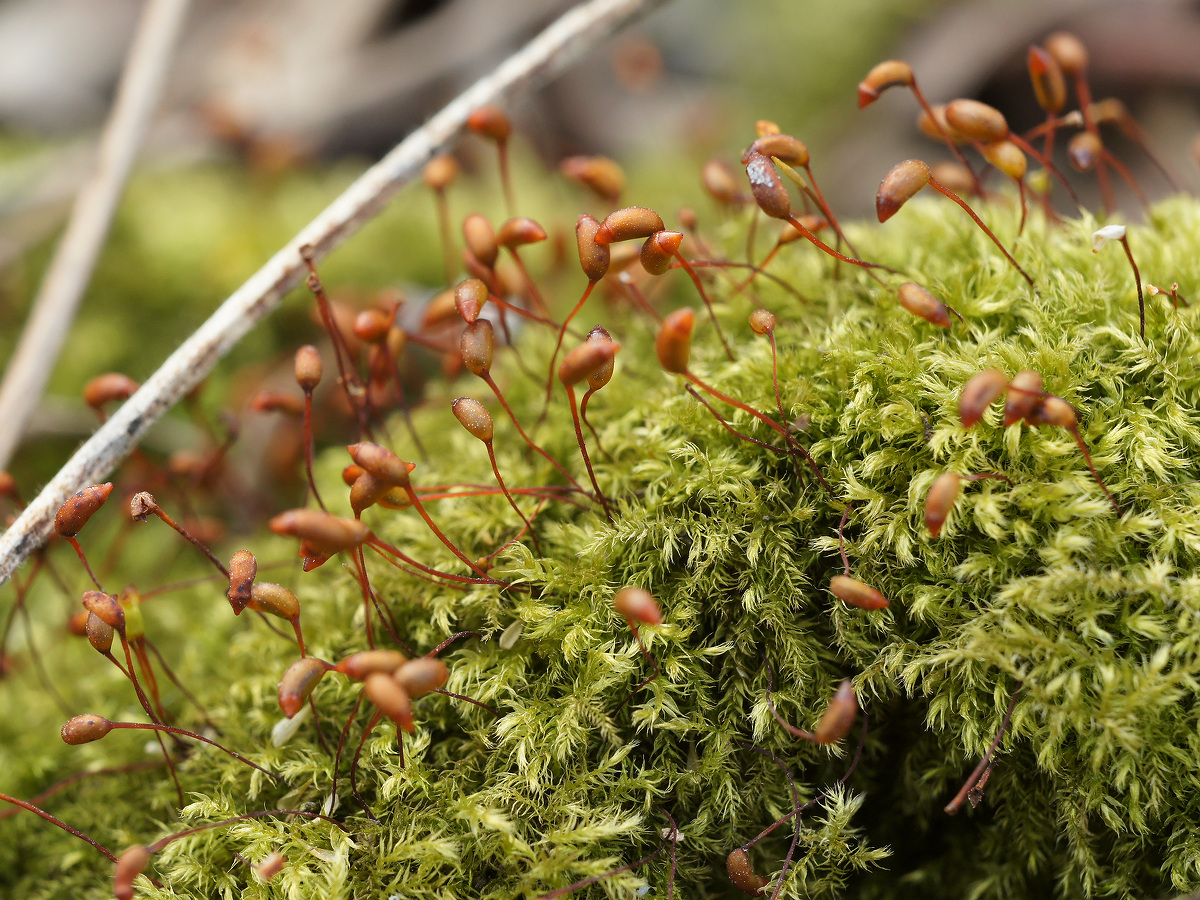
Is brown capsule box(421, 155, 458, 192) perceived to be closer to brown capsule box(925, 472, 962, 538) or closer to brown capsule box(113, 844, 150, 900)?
brown capsule box(925, 472, 962, 538)

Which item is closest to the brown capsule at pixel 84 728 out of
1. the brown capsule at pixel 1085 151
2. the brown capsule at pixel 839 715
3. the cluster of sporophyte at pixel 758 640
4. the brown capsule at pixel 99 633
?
the cluster of sporophyte at pixel 758 640

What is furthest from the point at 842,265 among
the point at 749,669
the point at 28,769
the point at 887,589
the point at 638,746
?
the point at 28,769

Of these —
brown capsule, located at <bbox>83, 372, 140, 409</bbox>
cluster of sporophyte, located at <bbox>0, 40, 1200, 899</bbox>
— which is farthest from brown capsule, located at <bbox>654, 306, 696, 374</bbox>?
brown capsule, located at <bbox>83, 372, 140, 409</bbox>

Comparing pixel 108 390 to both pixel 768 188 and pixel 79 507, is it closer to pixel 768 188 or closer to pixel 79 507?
pixel 79 507

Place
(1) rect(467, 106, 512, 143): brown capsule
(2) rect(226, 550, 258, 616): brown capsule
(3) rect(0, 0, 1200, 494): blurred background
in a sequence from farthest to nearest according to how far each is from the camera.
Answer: (3) rect(0, 0, 1200, 494): blurred background < (1) rect(467, 106, 512, 143): brown capsule < (2) rect(226, 550, 258, 616): brown capsule

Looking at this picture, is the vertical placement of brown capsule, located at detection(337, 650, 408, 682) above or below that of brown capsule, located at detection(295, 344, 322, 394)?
below

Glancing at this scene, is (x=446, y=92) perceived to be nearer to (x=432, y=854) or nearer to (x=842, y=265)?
(x=842, y=265)

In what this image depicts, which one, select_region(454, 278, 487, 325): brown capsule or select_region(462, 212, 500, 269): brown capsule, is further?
select_region(462, 212, 500, 269): brown capsule
